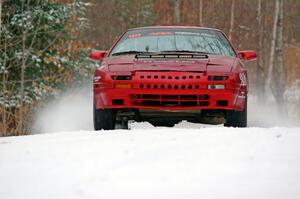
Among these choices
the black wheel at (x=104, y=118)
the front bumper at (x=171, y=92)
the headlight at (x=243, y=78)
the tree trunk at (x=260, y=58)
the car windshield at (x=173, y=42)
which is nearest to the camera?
the front bumper at (x=171, y=92)

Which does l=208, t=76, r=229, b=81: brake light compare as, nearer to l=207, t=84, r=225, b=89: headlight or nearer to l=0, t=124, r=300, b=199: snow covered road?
l=207, t=84, r=225, b=89: headlight

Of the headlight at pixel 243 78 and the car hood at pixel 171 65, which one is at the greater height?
the car hood at pixel 171 65

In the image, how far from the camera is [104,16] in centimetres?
4628

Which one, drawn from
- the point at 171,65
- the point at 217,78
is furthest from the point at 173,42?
the point at 217,78

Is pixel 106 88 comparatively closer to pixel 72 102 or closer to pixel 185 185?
pixel 185 185

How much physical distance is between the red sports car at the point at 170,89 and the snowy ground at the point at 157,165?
112 centimetres

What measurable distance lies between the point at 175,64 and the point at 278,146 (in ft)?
8.03

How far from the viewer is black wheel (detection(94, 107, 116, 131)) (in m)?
6.53

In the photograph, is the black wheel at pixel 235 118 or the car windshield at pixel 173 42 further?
the car windshield at pixel 173 42

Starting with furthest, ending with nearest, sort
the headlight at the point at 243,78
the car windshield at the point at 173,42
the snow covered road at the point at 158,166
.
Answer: the car windshield at the point at 173,42, the headlight at the point at 243,78, the snow covered road at the point at 158,166

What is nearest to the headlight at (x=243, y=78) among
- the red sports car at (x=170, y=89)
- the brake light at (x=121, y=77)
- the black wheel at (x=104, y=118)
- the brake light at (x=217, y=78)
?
the red sports car at (x=170, y=89)

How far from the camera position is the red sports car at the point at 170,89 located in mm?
6121

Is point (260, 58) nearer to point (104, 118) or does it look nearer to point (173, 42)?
point (173, 42)

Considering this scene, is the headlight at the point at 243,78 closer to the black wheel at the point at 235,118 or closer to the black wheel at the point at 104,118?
the black wheel at the point at 235,118
